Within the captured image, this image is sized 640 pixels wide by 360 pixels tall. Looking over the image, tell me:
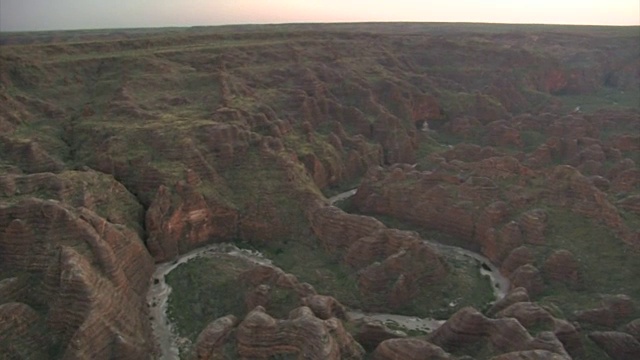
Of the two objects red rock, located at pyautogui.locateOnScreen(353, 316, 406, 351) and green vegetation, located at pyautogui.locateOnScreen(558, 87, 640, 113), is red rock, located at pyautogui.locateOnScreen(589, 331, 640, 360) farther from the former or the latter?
green vegetation, located at pyautogui.locateOnScreen(558, 87, 640, 113)

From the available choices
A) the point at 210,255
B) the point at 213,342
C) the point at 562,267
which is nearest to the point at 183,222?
the point at 210,255

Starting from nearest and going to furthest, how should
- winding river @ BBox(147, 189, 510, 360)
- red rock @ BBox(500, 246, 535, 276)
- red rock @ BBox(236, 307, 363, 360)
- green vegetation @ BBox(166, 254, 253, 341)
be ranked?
1. red rock @ BBox(236, 307, 363, 360)
2. winding river @ BBox(147, 189, 510, 360)
3. green vegetation @ BBox(166, 254, 253, 341)
4. red rock @ BBox(500, 246, 535, 276)

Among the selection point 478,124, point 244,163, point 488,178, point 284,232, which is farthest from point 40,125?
point 478,124

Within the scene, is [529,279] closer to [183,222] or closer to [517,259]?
[517,259]

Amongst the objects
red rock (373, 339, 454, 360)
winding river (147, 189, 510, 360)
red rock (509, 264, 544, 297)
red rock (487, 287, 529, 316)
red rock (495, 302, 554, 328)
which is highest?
red rock (373, 339, 454, 360)

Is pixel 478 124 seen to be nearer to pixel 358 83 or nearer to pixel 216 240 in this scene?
pixel 358 83

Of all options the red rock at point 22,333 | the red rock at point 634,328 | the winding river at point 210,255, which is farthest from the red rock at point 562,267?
the red rock at point 22,333

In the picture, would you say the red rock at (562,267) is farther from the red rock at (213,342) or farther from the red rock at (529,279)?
the red rock at (213,342)

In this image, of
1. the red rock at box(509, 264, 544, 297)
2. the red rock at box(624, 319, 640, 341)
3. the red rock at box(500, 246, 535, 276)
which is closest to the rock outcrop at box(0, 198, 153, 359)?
the red rock at box(509, 264, 544, 297)
